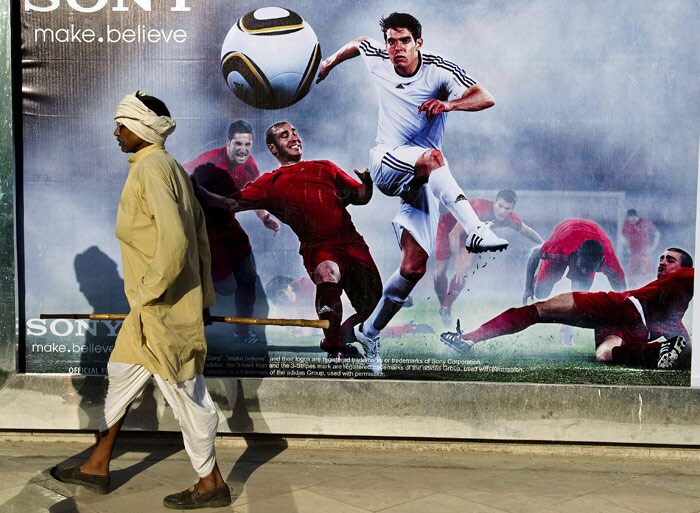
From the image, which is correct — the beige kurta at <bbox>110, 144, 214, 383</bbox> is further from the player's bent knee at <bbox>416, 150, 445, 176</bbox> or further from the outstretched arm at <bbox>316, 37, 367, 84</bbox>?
the player's bent knee at <bbox>416, 150, 445, 176</bbox>

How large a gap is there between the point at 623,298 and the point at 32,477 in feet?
10.8

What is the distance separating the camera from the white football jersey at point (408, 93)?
513 cm

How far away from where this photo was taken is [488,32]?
16.6ft

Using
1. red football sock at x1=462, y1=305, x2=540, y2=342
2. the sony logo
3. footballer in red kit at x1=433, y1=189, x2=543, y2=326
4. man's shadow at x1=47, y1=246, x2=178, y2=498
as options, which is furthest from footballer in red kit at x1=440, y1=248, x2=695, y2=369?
the sony logo

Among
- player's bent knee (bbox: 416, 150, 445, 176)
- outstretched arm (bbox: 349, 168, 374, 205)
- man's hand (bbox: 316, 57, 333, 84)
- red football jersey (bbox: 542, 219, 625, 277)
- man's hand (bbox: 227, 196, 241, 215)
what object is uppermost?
man's hand (bbox: 316, 57, 333, 84)

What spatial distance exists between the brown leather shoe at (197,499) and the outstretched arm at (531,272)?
1.99 m

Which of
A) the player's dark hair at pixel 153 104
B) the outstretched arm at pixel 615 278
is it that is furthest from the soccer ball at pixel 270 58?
the outstretched arm at pixel 615 278

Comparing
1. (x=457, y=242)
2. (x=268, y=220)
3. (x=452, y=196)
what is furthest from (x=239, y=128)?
(x=457, y=242)

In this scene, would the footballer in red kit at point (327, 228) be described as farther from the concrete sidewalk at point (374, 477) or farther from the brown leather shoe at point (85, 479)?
the brown leather shoe at point (85, 479)

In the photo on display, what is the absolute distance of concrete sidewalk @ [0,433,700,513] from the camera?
4.39 m

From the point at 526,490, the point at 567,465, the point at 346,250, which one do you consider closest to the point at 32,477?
the point at 346,250

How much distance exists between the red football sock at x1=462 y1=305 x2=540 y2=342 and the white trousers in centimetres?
167

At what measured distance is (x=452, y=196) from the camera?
5.17 metres

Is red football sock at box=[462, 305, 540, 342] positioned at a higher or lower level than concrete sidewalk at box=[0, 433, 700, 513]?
higher
